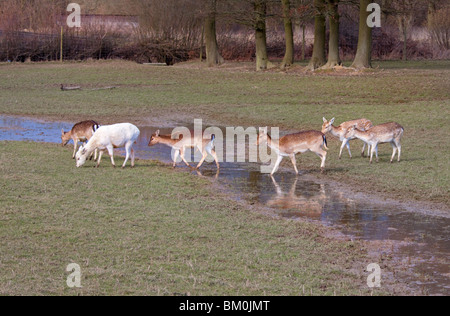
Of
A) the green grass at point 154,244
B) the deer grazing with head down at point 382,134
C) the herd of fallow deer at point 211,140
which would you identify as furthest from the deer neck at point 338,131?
the green grass at point 154,244

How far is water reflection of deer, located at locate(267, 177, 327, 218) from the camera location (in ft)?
34.4

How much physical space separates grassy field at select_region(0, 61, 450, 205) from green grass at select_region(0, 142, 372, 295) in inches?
136

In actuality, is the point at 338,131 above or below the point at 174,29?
below

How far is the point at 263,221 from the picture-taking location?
383 inches

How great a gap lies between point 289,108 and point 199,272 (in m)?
15.1

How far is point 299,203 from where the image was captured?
11117 mm

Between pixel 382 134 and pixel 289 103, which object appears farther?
pixel 289 103

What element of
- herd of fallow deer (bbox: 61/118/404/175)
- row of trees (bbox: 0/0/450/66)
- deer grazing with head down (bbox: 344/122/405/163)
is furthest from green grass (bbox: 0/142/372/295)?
row of trees (bbox: 0/0/450/66)

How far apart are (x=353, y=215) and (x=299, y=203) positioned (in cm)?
114

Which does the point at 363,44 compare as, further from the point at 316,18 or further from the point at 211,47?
the point at 211,47

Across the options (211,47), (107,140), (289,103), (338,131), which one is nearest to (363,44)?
(289,103)

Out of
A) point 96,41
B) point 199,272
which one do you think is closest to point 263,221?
point 199,272

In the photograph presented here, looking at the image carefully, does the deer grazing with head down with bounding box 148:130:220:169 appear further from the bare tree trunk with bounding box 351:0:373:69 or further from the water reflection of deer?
the bare tree trunk with bounding box 351:0:373:69

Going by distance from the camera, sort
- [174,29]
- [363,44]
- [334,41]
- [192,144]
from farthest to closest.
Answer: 1. [174,29]
2. [334,41]
3. [363,44]
4. [192,144]
